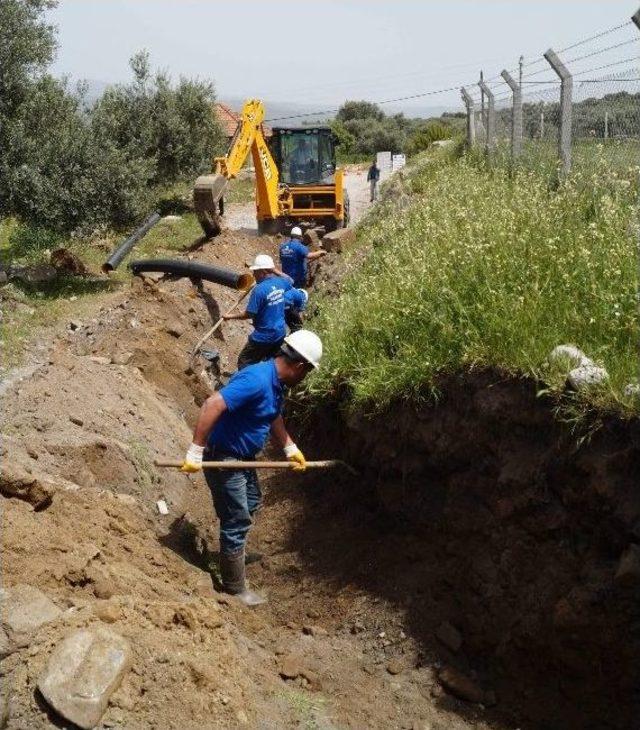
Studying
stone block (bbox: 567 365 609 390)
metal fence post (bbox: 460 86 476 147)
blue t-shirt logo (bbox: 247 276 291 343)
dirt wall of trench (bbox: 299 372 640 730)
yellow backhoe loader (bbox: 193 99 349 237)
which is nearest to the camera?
dirt wall of trench (bbox: 299 372 640 730)

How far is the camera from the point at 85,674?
12.3 feet

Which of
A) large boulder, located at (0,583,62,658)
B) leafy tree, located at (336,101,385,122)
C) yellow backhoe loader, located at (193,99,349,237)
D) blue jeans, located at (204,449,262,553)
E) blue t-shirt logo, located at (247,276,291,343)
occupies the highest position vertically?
leafy tree, located at (336,101,385,122)

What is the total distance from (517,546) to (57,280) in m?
10.1

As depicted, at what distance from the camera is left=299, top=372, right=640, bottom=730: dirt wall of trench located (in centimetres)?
461

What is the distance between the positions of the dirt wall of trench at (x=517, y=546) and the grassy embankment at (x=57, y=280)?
5432 mm

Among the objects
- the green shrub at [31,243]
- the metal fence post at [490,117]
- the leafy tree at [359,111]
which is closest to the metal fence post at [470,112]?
the metal fence post at [490,117]

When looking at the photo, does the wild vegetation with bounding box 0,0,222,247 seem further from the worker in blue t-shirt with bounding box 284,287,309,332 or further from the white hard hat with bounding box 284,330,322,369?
the white hard hat with bounding box 284,330,322,369

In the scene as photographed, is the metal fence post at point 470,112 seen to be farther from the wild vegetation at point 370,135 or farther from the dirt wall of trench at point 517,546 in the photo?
the wild vegetation at point 370,135

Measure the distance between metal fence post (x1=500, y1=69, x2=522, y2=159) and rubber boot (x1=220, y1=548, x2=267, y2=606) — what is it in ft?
27.8

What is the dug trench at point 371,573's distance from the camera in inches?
169

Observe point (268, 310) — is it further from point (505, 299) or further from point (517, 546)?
point (517, 546)

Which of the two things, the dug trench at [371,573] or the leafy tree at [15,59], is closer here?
the dug trench at [371,573]

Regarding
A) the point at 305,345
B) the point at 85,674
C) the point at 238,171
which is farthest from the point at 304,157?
the point at 85,674

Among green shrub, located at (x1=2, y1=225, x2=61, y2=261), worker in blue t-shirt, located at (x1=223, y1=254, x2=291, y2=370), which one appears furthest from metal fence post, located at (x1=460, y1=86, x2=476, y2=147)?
worker in blue t-shirt, located at (x1=223, y1=254, x2=291, y2=370)
